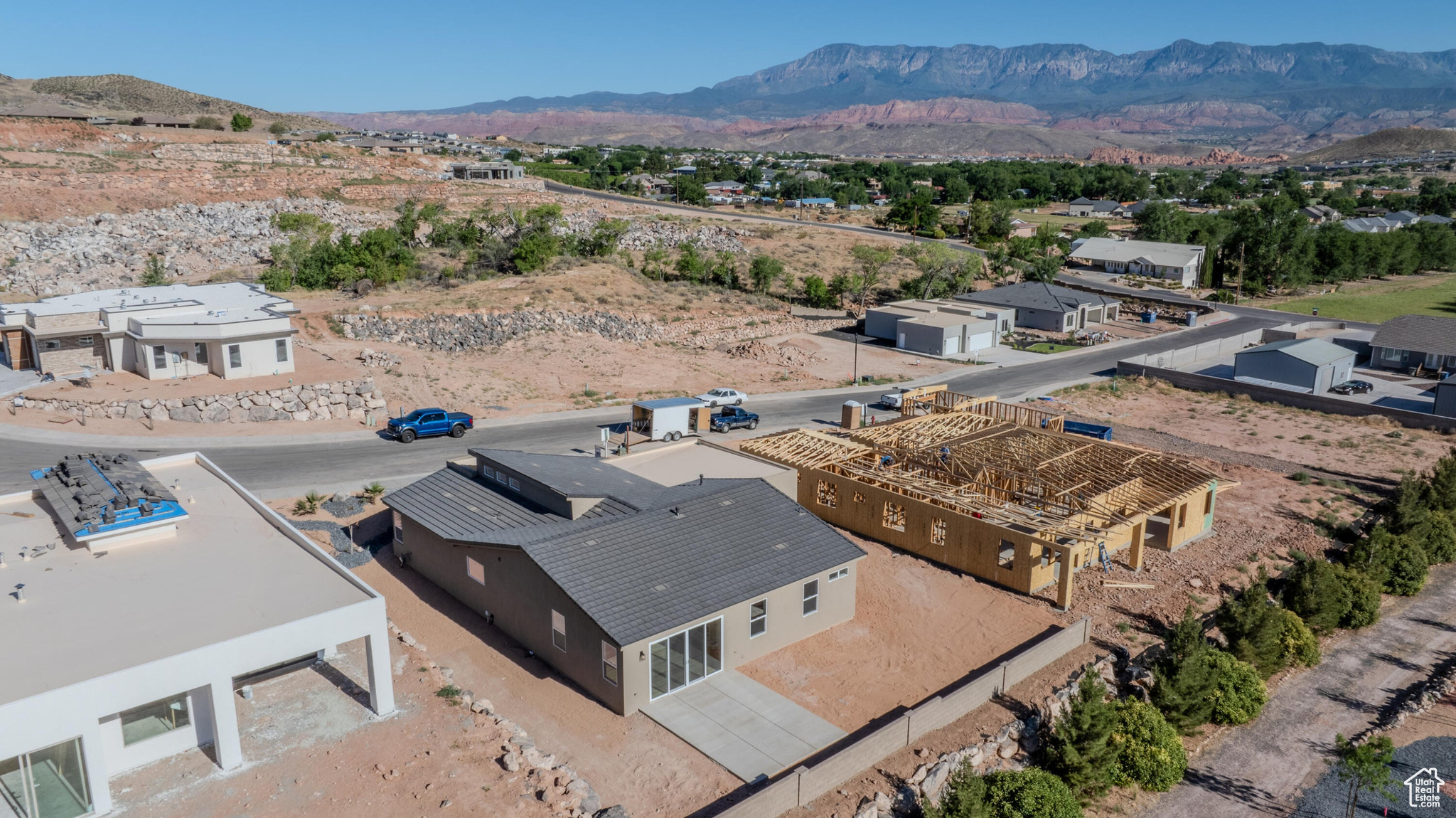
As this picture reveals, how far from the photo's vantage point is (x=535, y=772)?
1938 centimetres

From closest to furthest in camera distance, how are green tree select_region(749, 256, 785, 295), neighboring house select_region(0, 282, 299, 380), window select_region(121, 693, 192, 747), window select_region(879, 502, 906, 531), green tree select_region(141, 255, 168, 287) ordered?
window select_region(121, 693, 192, 747), window select_region(879, 502, 906, 531), neighboring house select_region(0, 282, 299, 380), green tree select_region(141, 255, 168, 287), green tree select_region(749, 256, 785, 295)

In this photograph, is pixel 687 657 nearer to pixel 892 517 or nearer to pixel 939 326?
pixel 892 517

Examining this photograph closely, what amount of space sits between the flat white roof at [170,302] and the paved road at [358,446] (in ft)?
28.9

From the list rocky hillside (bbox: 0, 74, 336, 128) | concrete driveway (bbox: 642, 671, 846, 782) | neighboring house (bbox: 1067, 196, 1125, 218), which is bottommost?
concrete driveway (bbox: 642, 671, 846, 782)

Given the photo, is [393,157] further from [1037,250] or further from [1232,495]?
[1232,495]

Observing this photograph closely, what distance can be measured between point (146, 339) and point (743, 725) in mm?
38286

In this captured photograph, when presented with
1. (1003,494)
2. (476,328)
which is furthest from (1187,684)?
(476,328)

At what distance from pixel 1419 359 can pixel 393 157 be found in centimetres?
11464

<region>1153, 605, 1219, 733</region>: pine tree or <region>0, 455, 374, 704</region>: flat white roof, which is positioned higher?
<region>0, 455, 374, 704</region>: flat white roof

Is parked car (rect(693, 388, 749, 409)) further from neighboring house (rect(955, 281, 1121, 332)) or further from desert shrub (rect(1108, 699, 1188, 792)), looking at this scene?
neighboring house (rect(955, 281, 1121, 332))

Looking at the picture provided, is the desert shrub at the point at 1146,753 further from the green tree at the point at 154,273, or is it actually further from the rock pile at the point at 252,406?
the green tree at the point at 154,273

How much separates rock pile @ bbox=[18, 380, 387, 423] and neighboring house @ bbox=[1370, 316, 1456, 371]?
6662 centimetres

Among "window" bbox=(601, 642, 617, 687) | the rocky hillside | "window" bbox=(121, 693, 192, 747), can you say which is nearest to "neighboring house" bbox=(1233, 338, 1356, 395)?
"window" bbox=(601, 642, 617, 687)

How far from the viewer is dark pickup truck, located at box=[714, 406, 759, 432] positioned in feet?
153
